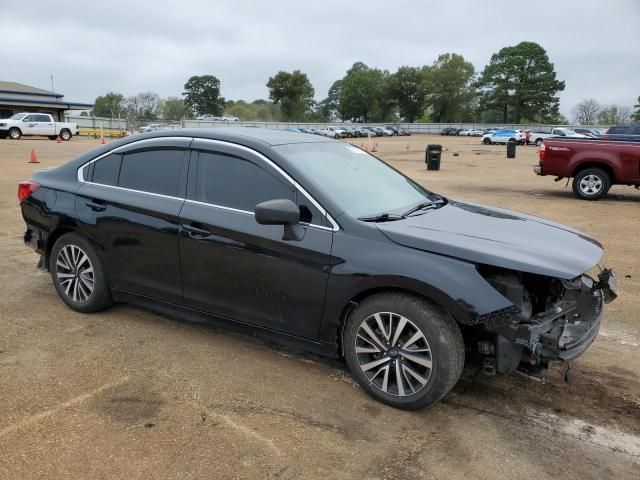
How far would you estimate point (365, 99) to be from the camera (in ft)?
364

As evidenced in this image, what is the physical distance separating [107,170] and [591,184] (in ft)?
35.7

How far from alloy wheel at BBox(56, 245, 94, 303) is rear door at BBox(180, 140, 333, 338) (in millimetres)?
1099

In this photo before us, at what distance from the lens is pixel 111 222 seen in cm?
449

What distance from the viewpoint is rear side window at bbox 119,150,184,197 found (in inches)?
170

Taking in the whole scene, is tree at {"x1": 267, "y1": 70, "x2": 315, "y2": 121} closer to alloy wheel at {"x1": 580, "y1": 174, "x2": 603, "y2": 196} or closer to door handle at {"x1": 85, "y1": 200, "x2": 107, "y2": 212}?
alloy wheel at {"x1": 580, "y1": 174, "x2": 603, "y2": 196}

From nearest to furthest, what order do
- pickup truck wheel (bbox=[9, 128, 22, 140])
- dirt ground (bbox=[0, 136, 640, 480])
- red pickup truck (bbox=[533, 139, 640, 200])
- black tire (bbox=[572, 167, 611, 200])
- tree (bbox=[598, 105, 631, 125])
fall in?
dirt ground (bbox=[0, 136, 640, 480]), red pickup truck (bbox=[533, 139, 640, 200]), black tire (bbox=[572, 167, 611, 200]), pickup truck wheel (bbox=[9, 128, 22, 140]), tree (bbox=[598, 105, 631, 125])

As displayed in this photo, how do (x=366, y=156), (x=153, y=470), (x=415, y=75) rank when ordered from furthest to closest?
(x=415, y=75), (x=366, y=156), (x=153, y=470)

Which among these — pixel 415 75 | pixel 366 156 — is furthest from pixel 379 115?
pixel 366 156

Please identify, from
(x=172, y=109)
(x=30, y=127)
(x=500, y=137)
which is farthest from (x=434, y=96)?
(x=30, y=127)

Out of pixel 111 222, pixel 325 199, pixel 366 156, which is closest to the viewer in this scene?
pixel 325 199

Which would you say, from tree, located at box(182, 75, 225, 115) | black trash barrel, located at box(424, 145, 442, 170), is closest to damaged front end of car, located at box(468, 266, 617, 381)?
black trash barrel, located at box(424, 145, 442, 170)

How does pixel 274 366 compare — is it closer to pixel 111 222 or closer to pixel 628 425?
pixel 111 222

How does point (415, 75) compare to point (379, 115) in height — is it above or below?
above

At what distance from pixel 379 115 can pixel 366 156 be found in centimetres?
10882
